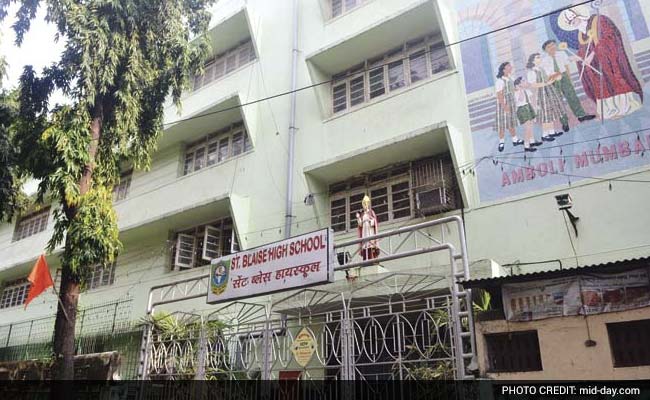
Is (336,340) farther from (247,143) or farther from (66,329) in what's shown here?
(247,143)

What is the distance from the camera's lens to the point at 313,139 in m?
12.3

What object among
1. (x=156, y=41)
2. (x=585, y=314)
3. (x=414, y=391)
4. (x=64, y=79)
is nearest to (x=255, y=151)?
(x=156, y=41)

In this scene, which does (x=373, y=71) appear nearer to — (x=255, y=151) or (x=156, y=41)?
(x=255, y=151)

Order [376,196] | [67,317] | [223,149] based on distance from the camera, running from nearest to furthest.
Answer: [67,317]
[376,196]
[223,149]

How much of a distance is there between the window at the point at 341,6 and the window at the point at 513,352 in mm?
9202

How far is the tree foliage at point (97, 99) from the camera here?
31.7ft

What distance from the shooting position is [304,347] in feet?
25.5

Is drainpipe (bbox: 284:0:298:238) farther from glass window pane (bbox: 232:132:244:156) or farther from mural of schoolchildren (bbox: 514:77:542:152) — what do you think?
mural of schoolchildren (bbox: 514:77:542:152)

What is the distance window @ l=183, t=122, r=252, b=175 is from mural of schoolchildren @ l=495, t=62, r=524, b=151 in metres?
6.67

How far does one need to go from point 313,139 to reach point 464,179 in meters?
4.09

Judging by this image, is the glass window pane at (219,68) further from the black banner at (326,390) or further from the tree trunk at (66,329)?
the black banner at (326,390)

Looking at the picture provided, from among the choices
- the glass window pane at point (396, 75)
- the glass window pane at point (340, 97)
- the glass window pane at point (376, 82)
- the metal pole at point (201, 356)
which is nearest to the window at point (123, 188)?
the glass window pane at point (340, 97)

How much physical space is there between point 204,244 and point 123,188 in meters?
5.58

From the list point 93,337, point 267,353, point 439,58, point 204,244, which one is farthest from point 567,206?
point 93,337
